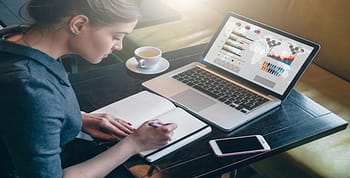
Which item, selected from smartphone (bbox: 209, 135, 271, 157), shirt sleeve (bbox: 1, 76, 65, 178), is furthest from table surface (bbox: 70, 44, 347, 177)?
shirt sleeve (bbox: 1, 76, 65, 178)

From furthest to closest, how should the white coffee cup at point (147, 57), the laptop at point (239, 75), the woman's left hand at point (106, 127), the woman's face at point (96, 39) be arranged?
the white coffee cup at point (147, 57)
the laptop at point (239, 75)
the woman's left hand at point (106, 127)
the woman's face at point (96, 39)

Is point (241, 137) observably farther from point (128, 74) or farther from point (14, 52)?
point (14, 52)

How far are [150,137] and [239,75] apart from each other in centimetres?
45

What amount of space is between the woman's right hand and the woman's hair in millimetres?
272

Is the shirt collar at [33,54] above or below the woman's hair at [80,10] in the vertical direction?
below

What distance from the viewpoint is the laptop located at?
1362 millimetres

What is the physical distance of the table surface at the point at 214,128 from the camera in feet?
3.75

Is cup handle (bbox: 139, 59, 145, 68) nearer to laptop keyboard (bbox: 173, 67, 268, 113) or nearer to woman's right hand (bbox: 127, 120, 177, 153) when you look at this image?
laptop keyboard (bbox: 173, 67, 268, 113)

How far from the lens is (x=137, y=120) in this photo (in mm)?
1285

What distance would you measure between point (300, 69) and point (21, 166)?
2.68 ft

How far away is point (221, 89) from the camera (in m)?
1.44

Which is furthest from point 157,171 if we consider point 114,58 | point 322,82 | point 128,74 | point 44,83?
point 114,58

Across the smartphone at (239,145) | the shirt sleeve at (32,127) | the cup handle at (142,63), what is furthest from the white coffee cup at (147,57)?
the shirt sleeve at (32,127)

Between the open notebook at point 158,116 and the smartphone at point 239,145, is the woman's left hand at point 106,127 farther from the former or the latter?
the smartphone at point 239,145
